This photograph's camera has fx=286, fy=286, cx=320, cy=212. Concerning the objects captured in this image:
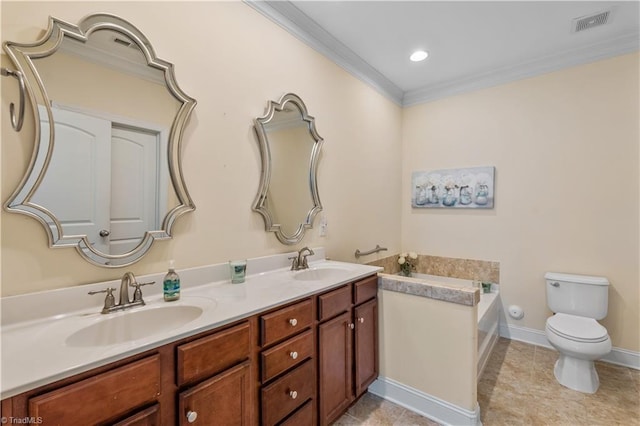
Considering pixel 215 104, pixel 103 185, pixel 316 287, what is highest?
pixel 215 104

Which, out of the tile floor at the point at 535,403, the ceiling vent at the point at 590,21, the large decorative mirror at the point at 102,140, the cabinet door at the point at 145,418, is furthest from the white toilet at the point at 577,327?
the large decorative mirror at the point at 102,140

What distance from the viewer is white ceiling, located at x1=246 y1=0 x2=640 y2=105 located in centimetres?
201

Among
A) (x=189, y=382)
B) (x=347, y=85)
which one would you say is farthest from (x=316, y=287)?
(x=347, y=85)

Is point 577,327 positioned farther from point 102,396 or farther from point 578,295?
point 102,396

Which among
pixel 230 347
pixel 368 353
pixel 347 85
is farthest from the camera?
pixel 347 85

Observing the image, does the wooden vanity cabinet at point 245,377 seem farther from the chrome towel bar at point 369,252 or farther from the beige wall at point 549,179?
the beige wall at point 549,179

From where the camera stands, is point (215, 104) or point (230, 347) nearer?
point (230, 347)

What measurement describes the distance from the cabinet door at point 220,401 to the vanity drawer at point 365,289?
33.2 inches

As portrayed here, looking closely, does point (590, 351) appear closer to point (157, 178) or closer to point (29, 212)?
point (157, 178)

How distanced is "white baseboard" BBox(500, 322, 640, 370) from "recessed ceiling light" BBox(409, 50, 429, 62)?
278cm

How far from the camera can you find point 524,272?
9.30ft

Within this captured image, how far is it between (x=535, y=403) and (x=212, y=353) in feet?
7.25

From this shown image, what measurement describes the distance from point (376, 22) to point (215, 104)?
4.66ft

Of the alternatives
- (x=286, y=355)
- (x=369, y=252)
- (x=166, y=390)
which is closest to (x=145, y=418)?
(x=166, y=390)
